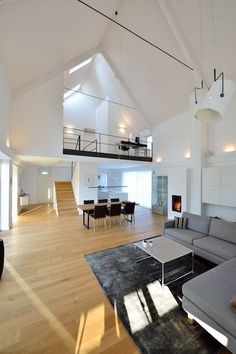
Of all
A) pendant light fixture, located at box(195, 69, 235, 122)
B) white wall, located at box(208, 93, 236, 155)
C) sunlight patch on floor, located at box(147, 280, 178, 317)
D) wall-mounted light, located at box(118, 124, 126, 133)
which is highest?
wall-mounted light, located at box(118, 124, 126, 133)

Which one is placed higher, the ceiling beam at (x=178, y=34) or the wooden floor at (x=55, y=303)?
the ceiling beam at (x=178, y=34)

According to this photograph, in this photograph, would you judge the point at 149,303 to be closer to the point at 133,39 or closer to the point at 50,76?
the point at 50,76

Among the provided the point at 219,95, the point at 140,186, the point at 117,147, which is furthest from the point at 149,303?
the point at 117,147

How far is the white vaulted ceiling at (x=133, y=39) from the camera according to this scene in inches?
170

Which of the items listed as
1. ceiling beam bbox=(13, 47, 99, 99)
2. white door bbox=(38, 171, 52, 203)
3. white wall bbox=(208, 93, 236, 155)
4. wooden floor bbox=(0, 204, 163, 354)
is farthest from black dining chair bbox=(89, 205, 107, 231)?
white door bbox=(38, 171, 52, 203)

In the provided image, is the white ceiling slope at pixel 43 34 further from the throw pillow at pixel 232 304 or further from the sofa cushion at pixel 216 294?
the throw pillow at pixel 232 304

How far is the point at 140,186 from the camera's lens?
36.7 feet

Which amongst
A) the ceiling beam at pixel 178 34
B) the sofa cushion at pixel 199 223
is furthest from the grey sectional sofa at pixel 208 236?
the ceiling beam at pixel 178 34

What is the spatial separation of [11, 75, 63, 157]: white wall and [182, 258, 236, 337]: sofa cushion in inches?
255

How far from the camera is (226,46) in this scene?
4875 mm

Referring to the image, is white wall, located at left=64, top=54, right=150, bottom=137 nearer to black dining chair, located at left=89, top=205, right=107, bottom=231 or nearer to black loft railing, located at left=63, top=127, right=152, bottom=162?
black loft railing, located at left=63, top=127, right=152, bottom=162

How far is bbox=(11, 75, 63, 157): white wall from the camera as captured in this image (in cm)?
636

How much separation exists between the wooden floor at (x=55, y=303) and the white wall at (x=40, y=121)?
352cm

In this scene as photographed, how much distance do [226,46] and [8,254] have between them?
821 centimetres
